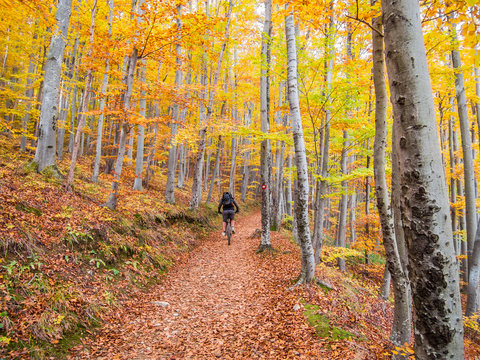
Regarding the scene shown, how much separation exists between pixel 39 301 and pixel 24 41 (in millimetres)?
15985

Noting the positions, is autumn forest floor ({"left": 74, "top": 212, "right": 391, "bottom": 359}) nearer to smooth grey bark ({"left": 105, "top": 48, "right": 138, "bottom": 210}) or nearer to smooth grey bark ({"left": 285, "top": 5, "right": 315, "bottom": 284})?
smooth grey bark ({"left": 285, "top": 5, "right": 315, "bottom": 284})

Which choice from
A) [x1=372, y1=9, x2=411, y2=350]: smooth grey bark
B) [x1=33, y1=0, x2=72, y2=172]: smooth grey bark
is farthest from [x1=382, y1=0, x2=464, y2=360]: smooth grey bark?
[x1=33, y1=0, x2=72, y2=172]: smooth grey bark

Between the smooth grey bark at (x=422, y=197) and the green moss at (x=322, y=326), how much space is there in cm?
224

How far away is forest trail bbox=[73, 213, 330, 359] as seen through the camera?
11.6ft

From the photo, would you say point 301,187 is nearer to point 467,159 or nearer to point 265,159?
→ point 265,159

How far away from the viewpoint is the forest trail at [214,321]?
3.52 metres

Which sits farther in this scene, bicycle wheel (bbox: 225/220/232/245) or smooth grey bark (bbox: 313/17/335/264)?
bicycle wheel (bbox: 225/220/232/245)

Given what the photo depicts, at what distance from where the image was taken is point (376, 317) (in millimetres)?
5152

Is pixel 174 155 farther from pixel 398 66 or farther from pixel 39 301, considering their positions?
pixel 398 66

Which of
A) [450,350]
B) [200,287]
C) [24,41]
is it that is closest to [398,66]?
[450,350]

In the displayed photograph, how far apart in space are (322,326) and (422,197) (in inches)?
128

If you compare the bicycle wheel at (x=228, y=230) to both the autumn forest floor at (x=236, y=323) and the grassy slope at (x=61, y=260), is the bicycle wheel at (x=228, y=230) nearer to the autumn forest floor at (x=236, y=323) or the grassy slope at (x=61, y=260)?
the grassy slope at (x=61, y=260)

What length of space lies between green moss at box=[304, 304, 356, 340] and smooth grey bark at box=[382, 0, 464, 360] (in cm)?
224

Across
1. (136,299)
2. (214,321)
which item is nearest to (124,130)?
(136,299)
